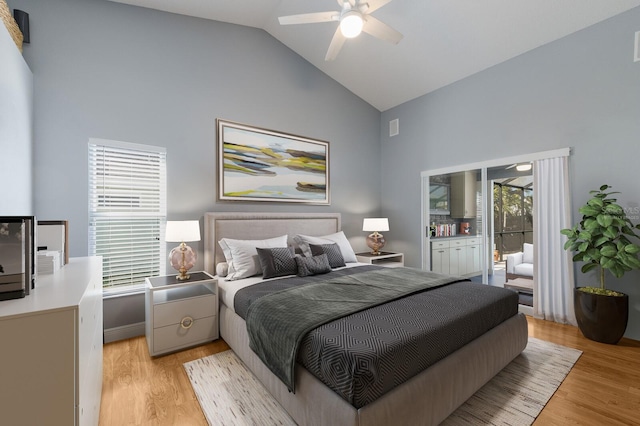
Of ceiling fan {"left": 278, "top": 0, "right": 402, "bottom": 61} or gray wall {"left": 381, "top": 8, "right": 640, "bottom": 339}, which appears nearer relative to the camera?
ceiling fan {"left": 278, "top": 0, "right": 402, "bottom": 61}

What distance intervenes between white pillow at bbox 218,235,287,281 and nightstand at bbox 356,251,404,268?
5.79ft

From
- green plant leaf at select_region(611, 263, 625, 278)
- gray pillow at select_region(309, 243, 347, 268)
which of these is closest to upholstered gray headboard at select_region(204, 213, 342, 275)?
gray pillow at select_region(309, 243, 347, 268)

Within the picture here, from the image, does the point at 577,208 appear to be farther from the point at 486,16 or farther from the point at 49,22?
the point at 49,22

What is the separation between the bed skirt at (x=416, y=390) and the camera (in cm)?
137

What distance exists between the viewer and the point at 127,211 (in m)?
2.97

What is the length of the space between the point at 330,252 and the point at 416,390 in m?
2.03

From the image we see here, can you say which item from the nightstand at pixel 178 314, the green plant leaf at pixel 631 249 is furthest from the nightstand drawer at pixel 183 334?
the green plant leaf at pixel 631 249

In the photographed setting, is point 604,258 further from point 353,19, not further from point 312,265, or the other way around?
point 353,19

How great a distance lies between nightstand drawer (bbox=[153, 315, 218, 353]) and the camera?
2.54m

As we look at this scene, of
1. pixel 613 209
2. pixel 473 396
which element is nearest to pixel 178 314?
pixel 473 396

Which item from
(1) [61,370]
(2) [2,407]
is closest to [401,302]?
(1) [61,370]

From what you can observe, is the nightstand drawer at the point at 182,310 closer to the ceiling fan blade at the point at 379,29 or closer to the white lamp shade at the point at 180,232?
the white lamp shade at the point at 180,232

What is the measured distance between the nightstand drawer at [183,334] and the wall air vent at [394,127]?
161 inches

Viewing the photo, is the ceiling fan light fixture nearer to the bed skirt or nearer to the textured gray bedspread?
the textured gray bedspread
